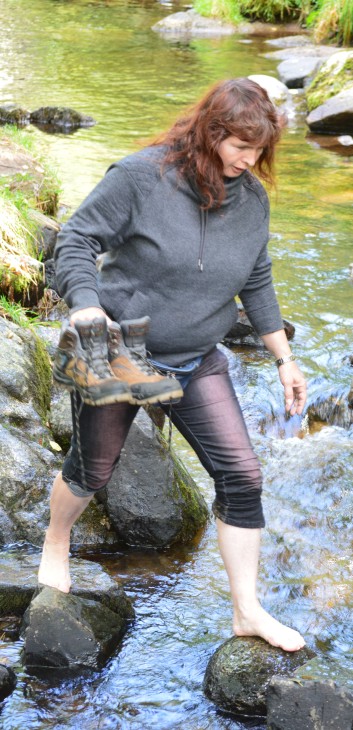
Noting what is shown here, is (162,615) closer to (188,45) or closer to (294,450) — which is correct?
(294,450)

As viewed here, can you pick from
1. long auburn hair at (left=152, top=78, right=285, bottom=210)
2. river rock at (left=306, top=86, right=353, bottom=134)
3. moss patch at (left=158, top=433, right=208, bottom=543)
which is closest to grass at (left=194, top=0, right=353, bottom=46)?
river rock at (left=306, top=86, right=353, bottom=134)

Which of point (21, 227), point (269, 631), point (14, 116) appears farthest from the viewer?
point (14, 116)

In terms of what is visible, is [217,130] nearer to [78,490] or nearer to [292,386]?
[292,386]

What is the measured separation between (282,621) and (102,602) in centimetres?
75

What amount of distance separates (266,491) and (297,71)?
11275mm

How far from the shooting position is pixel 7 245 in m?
6.36

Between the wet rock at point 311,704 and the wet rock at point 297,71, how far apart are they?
1292 cm

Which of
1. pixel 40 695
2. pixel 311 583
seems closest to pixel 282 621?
pixel 311 583

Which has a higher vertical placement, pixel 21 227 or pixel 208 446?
pixel 208 446

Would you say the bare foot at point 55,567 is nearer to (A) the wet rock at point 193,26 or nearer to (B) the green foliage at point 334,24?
(B) the green foliage at point 334,24

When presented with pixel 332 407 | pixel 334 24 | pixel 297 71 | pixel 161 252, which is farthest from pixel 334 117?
pixel 161 252

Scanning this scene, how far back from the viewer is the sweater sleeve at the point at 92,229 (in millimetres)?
2957

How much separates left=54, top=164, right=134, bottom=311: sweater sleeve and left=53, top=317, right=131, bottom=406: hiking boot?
5.5 inches

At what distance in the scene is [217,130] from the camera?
2.97 m
